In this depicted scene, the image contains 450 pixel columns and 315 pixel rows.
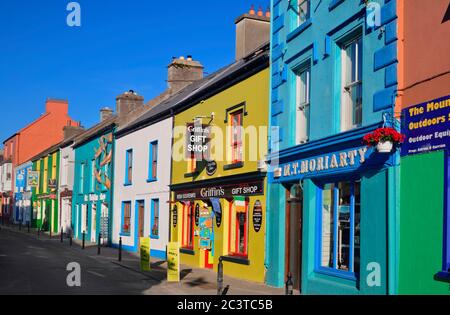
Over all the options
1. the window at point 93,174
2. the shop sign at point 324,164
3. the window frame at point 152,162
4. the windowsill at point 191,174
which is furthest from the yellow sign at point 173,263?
the window at point 93,174

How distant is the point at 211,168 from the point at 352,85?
26.9 ft

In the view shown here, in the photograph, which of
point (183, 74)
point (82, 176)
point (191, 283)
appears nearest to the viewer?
point (191, 283)

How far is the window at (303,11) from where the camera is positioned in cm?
1438

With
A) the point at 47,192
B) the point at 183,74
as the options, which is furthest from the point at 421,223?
the point at 47,192

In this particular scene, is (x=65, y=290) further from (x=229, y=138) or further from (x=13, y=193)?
(x=13, y=193)

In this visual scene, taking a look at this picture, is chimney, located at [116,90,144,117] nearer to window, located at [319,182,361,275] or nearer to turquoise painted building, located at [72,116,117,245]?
turquoise painted building, located at [72,116,117,245]

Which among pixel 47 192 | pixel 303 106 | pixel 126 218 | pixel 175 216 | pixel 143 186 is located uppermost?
pixel 303 106

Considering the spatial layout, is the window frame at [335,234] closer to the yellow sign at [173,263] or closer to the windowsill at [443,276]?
the windowsill at [443,276]

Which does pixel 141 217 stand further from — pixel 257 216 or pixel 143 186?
pixel 257 216

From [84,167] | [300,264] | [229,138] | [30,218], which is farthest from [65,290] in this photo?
[30,218]

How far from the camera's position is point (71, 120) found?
59125 mm

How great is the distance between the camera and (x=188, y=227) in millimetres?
21359

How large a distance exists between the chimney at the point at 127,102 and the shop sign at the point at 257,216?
55.8ft

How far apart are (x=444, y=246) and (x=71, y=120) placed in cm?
5408
